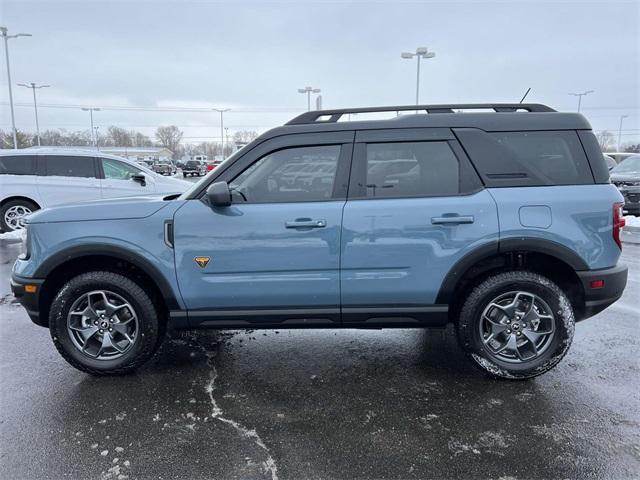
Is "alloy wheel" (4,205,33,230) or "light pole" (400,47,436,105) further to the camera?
"light pole" (400,47,436,105)

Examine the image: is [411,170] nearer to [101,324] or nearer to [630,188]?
[101,324]

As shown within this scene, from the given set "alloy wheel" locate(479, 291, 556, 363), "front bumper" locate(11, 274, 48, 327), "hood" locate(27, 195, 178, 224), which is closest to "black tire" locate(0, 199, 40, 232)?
"front bumper" locate(11, 274, 48, 327)

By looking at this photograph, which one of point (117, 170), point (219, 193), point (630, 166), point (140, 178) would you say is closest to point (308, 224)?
point (219, 193)

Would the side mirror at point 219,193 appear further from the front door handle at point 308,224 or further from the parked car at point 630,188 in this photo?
the parked car at point 630,188

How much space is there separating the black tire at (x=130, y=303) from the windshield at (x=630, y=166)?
45.2 feet

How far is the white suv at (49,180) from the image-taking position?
981cm

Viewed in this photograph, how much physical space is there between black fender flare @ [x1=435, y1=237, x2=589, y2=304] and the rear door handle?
22 cm

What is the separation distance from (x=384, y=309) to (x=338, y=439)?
3.36 ft

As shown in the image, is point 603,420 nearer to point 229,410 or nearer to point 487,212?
point 487,212

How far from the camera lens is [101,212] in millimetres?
3396

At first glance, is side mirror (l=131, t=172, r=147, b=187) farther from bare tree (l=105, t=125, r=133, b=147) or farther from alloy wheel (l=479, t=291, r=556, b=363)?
bare tree (l=105, t=125, r=133, b=147)

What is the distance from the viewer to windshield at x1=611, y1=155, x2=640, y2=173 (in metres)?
12.8

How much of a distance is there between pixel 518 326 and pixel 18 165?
10.7 metres

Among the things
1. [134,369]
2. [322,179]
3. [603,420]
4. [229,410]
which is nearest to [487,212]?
[322,179]
